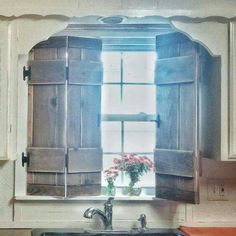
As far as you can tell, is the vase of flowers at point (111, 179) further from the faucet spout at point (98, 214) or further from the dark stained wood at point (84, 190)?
the faucet spout at point (98, 214)

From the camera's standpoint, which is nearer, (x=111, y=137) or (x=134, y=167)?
(x=134, y=167)

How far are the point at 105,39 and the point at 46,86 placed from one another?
426mm

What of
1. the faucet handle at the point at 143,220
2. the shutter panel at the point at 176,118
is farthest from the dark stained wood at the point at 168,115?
the faucet handle at the point at 143,220

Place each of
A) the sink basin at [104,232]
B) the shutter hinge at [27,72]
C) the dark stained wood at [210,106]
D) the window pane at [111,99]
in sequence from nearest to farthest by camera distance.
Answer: the dark stained wood at [210,106]
the sink basin at [104,232]
the shutter hinge at [27,72]
the window pane at [111,99]

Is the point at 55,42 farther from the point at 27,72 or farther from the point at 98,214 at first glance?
the point at 98,214

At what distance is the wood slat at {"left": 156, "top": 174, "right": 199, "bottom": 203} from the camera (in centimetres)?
205

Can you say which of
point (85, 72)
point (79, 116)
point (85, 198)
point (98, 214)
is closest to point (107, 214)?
point (98, 214)

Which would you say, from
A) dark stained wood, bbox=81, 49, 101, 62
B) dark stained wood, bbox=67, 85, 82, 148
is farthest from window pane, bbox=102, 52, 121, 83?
dark stained wood, bbox=67, 85, 82, 148

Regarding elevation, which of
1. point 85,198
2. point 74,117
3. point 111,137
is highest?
point 74,117

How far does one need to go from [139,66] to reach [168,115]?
38 cm

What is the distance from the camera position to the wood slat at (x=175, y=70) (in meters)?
2.08

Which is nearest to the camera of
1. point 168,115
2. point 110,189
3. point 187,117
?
point 187,117

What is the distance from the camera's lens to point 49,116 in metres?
2.24

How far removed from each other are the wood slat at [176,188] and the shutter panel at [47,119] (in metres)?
0.50
